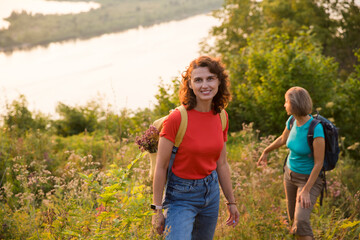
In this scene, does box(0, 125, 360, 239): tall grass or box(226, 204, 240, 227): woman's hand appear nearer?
box(0, 125, 360, 239): tall grass

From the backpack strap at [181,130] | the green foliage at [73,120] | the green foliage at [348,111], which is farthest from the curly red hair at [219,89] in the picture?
the green foliage at [73,120]

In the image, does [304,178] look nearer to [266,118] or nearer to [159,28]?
[266,118]

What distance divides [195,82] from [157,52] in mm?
26724

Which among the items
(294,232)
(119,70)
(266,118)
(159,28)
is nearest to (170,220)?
(294,232)

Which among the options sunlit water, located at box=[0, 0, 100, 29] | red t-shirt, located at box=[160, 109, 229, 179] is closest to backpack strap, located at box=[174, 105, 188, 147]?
red t-shirt, located at box=[160, 109, 229, 179]

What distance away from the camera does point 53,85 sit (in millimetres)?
22078

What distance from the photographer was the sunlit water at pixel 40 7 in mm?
31766

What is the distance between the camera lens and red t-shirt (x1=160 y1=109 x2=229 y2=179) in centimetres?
237

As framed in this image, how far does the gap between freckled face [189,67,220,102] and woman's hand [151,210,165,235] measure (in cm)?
84

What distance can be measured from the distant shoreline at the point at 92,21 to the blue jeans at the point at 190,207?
1202 inches

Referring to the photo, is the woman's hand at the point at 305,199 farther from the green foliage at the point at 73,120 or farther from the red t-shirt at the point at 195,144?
the green foliage at the point at 73,120

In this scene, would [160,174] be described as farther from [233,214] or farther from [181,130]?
[233,214]

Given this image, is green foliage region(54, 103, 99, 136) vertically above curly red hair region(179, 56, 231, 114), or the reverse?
curly red hair region(179, 56, 231, 114)

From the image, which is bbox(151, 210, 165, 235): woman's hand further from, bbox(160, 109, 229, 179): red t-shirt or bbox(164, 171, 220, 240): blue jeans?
bbox(160, 109, 229, 179): red t-shirt
